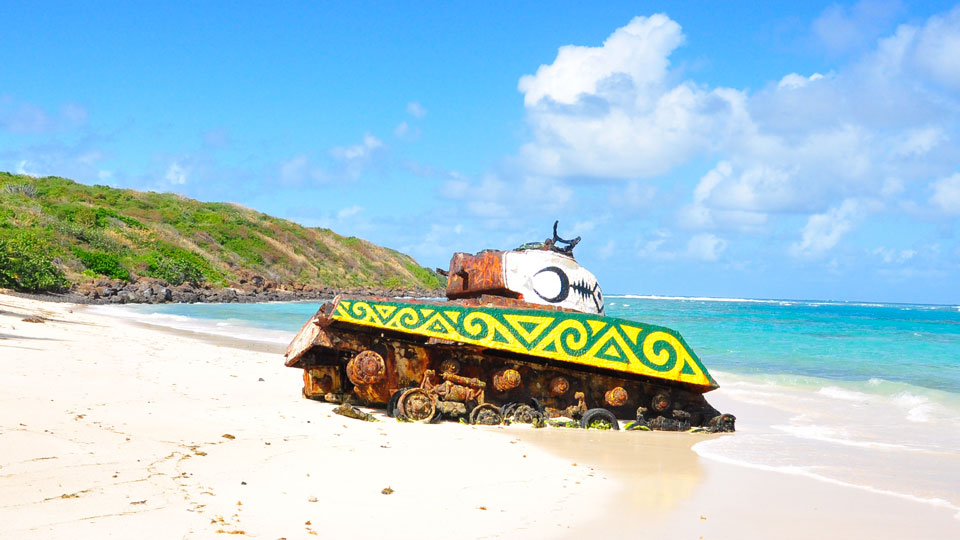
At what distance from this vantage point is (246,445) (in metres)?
6.83

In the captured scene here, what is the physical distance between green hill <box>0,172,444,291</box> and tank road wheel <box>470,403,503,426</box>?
26137 mm

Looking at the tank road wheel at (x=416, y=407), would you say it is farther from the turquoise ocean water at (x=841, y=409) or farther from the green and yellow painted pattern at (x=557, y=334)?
the turquoise ocean water at (x=841, y=409)

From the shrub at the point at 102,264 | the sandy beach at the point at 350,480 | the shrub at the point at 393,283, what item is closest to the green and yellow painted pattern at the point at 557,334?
the sandy beach at the point at 350,480

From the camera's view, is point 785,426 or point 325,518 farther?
point 785,426

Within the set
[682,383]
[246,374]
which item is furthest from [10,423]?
[682,383]

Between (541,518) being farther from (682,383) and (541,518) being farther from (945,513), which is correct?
(682,383)

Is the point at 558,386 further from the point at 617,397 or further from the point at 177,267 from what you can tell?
the point at 177,267

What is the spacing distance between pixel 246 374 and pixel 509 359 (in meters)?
4.80

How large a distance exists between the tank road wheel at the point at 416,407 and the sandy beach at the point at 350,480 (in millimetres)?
234

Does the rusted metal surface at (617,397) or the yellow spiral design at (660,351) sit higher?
the yellow spiral design at (660,351)

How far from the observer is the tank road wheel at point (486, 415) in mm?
9242

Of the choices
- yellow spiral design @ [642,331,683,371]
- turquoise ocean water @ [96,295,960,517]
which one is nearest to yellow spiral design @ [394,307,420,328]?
yellow spiral design @ [642,331,683,371]

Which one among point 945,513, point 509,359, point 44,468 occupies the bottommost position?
point 44,468

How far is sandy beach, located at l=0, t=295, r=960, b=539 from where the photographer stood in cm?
485
